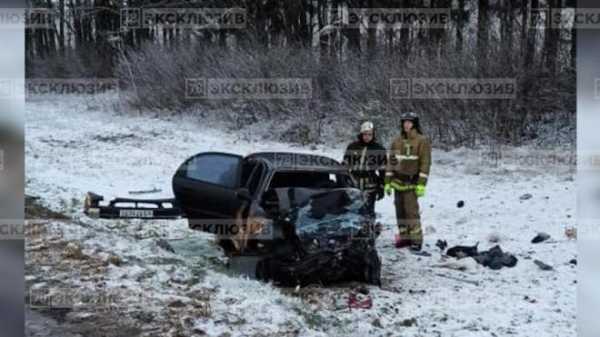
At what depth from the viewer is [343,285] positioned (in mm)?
5891

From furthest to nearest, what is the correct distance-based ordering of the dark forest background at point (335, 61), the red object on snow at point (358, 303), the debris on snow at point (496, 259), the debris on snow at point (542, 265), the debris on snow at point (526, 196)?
the dark forest background at point (335, 61)
the debris on snow at point (526, 196)
the debris on snow at point (496, 259)
the debris on snow at point (542, 265)
the red object on snow at point (358, 303)

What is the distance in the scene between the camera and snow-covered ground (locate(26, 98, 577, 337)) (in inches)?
189

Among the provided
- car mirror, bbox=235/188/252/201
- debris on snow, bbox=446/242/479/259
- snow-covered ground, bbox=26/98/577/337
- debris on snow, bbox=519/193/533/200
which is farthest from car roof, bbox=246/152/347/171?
debris on snow, bbox=519/193/533/200

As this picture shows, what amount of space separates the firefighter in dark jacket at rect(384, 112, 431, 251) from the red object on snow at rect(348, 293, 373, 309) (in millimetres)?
2051

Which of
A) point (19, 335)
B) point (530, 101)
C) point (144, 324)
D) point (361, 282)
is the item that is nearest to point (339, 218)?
point (361, 282)

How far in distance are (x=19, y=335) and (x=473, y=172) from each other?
389 inches

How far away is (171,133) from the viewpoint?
14.0 meters

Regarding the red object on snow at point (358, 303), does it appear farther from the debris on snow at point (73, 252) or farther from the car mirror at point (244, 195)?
the debris on snow at point (73, 252)

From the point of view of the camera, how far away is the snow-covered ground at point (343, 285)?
4.81 metres

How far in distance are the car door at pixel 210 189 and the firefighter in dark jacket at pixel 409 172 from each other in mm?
1858

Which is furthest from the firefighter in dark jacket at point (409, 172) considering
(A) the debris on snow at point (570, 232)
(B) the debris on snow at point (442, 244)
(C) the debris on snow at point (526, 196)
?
(C) the debris on snow at point (526, 196)

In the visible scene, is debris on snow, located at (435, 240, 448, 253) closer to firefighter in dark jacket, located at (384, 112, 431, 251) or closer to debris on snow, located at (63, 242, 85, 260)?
firefighter in dark jacket, located at (384, 112, 431, 251)

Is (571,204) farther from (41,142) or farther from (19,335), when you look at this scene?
(41,142)

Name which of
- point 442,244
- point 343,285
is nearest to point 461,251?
point 442,244
